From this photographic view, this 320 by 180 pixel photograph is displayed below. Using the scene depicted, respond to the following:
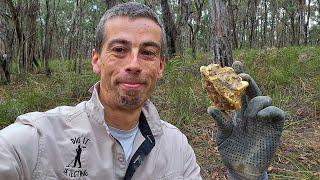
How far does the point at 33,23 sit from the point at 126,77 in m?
10.1

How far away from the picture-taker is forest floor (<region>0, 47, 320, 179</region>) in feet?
12.1

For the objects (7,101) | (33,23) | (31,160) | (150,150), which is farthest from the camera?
(33,23)

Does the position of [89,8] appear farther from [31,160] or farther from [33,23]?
[31,160]

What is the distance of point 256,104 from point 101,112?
0.78 metres

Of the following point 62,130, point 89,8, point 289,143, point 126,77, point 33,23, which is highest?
point 89,8

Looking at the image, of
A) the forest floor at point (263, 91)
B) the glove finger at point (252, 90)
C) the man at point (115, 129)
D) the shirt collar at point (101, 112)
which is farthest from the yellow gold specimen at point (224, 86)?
the forest floor at point (263, 91)

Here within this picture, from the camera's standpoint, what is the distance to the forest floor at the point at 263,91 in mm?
3701

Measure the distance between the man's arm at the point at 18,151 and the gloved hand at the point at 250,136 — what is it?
0.90 m

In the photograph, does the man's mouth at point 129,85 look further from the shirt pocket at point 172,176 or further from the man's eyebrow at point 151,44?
the shirt pocket at point 172,176

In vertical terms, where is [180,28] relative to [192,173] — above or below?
above

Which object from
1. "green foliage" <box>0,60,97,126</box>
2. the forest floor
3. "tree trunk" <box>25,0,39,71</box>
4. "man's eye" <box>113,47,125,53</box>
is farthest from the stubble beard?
"tree trunk" <box>25,0,39,71</box>

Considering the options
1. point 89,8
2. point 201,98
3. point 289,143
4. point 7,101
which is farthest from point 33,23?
point 89,8

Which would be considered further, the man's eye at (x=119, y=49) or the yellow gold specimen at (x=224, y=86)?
the yellow gold specimen at (x=224, y=86)

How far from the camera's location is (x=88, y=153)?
5.17ft
